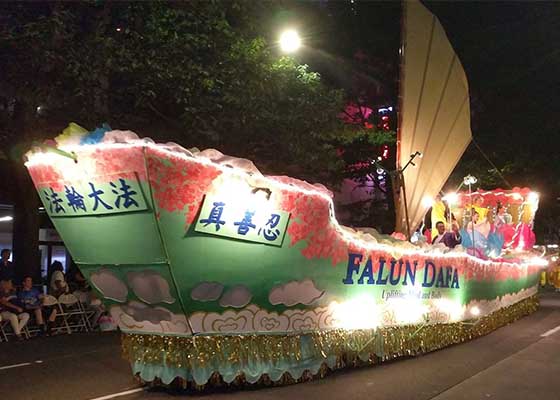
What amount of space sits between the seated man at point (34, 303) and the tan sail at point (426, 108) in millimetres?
7233

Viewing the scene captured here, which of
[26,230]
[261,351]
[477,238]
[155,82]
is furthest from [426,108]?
[26,230]

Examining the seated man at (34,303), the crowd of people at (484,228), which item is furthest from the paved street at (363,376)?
the crowd of people at (484,228)

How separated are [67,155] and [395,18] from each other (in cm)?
1816

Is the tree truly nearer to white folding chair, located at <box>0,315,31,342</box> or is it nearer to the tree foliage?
the tree foliage

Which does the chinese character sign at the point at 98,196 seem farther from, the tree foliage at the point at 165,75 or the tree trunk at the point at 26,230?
the tree trunk at the point at 26,230

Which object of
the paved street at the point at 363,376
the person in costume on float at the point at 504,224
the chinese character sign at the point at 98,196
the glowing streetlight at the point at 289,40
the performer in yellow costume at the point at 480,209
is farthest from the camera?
the performer in yellow costume at the point at 480,209

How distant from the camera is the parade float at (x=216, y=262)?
5734 mm

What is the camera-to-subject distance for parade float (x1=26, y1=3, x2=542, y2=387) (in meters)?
5.73

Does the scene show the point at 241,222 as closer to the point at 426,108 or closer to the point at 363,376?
the point at 363,376

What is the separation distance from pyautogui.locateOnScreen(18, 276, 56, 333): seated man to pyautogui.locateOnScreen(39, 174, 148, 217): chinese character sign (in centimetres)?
609

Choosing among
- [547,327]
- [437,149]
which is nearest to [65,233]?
[437,149]

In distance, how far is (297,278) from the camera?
22.5ft

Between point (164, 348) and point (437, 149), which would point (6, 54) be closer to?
point (164, 348)

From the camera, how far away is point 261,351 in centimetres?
677
